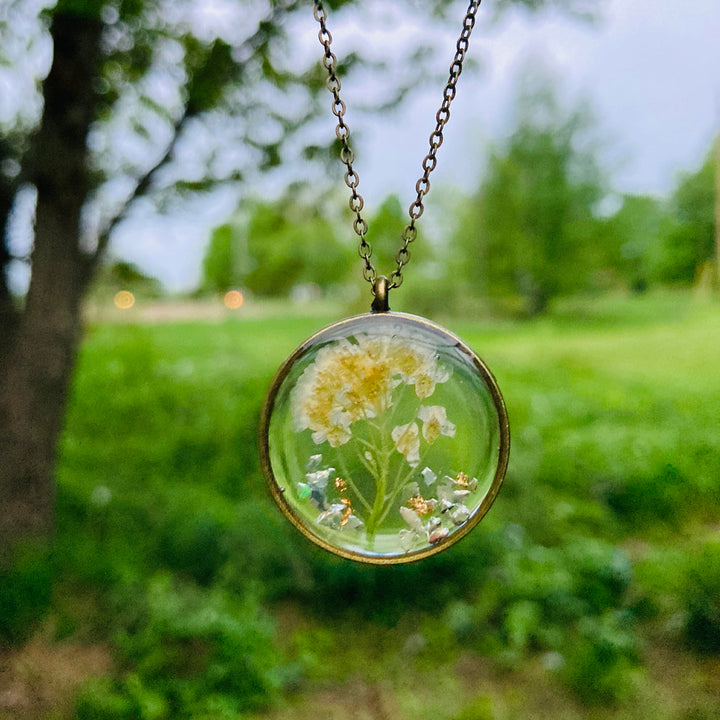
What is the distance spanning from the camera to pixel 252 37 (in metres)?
2.71

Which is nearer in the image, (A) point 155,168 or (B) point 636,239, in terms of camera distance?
(A) point 155,168

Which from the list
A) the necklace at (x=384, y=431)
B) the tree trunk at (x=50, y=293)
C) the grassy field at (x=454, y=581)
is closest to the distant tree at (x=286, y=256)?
the grassy field at (x=454, y=581)

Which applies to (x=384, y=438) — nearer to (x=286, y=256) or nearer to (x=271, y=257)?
(x=286, y=256)

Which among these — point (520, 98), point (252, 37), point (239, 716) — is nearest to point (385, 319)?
point (239, 716)

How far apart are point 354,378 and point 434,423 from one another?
0.52 ft

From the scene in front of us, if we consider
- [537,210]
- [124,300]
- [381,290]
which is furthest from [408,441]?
[124,300]

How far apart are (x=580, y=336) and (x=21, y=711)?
12.1 ft

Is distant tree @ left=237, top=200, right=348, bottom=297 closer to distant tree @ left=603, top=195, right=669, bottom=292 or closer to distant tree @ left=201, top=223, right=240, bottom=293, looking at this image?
distant tree @ left=201, top=223, right=240, bottom=293

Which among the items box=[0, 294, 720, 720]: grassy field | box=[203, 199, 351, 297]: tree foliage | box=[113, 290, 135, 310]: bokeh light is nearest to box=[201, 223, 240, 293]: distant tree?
box=[203, 199, 351, 297]: tree foliage

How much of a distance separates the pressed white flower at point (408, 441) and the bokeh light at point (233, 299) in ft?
16.6

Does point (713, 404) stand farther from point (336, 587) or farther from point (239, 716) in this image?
point (239, 716)

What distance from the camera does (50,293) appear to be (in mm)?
2812

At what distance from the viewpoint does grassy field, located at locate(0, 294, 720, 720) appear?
2.39 meters

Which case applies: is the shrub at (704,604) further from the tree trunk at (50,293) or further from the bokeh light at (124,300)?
the bokeh light at (124,300)
